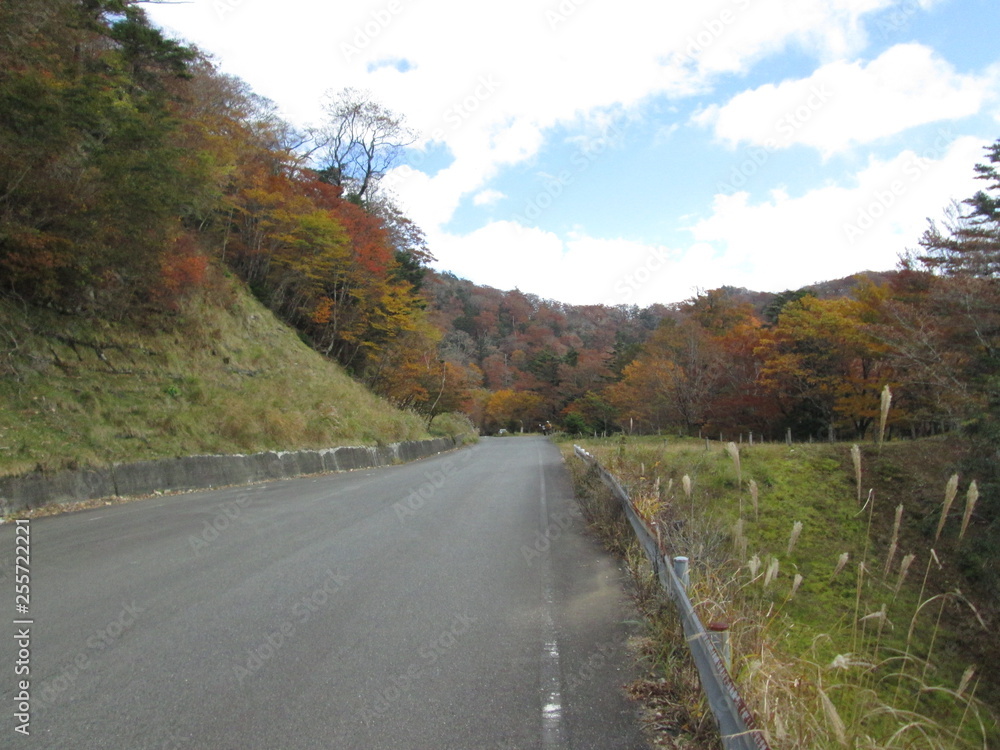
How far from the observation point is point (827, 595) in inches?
396

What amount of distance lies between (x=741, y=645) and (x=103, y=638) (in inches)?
173

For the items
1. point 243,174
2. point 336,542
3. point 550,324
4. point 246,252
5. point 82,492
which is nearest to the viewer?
point 336,542

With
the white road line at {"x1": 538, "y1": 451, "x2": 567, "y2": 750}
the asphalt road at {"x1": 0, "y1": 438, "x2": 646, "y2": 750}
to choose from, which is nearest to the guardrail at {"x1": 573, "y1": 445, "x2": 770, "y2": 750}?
the asphalt road at {"x1": 0, "y1": 438, "x2": 646, "y2": 750}

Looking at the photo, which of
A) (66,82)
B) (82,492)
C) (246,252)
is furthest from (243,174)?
(82,492)

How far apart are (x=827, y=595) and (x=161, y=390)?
52.2 ft

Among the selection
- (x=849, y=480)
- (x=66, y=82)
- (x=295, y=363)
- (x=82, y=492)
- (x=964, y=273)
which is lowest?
(x=849, y=480)

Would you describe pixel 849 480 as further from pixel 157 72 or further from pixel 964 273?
pixel 157 72

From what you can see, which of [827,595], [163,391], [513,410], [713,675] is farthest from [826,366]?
[513,410]

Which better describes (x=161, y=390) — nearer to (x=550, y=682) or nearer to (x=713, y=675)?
(x=550, y=682)

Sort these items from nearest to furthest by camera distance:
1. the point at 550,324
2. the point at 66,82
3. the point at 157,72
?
the point at 66,82
the point at 157,72
the point at 550,324

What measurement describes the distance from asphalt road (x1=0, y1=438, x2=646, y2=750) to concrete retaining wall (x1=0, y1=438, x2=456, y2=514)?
1604 millimetres

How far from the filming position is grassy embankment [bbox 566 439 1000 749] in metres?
3.13

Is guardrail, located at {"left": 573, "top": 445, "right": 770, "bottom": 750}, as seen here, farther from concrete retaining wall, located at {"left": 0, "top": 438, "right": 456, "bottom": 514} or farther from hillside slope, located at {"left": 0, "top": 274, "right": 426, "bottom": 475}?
hillside slope, located at {"left": 0, "top": 274, "right": 426, "bottom": 475}

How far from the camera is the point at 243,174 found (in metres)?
27.9
